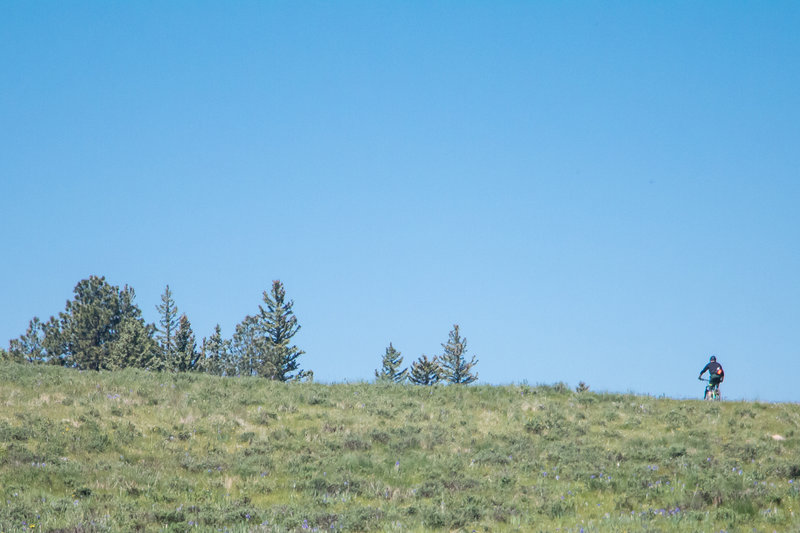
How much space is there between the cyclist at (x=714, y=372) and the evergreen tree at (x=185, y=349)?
6397cm

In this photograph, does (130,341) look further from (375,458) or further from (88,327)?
(375,458)

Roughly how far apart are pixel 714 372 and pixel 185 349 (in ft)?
225

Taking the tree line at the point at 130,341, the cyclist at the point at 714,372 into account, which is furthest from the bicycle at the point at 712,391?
the tree line at the point at 130,341

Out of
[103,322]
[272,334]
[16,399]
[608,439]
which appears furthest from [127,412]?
[272,334]

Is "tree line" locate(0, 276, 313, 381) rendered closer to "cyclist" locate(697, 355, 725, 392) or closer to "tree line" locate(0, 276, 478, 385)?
"tree line" locate(0, 276, 478, 385)

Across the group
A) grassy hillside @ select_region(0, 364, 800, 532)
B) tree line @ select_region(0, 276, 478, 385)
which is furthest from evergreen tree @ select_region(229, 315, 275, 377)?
grassy hillside @ select_region(0, 364, 800, 532)

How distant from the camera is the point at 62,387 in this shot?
23500mm

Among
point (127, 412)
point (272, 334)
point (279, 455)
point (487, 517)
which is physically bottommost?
point (487, 517)

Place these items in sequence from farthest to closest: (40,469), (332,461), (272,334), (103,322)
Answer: (272,334)
(103,322)
(332,461)
(40,469)

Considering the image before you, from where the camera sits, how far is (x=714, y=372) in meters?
27.8

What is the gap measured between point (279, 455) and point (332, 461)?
1451 millimetres

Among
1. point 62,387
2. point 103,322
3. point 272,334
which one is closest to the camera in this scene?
point 62,387

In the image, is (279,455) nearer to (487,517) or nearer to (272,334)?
(487,517)

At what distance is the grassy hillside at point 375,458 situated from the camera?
13.7 m
